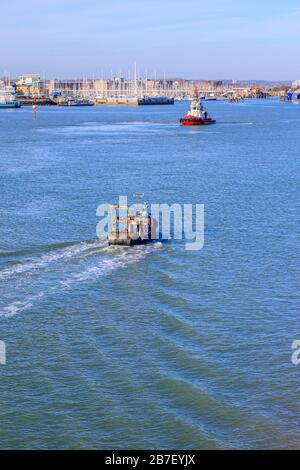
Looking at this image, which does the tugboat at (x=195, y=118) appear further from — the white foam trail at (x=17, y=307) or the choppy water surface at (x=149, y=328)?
the white foam trail at (x=17, y=307)

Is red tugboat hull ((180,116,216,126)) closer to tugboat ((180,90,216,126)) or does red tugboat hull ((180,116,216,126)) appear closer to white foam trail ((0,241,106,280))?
tugboat ((180,90,216,126))

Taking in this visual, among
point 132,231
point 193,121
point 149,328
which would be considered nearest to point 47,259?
point 132,231

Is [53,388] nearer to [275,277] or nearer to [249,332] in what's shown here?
[249,332]

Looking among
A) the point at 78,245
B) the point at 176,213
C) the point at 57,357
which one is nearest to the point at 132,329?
the point at 57,357

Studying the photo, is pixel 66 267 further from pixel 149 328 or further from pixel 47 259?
pixel 149 328

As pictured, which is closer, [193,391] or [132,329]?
[193,391]

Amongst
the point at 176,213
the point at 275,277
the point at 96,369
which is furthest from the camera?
the point at 176,213
